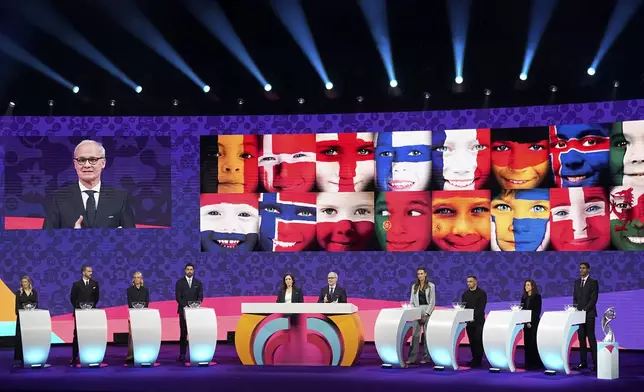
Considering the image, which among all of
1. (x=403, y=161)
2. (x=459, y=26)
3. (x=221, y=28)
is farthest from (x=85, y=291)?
(x=459, y=26)

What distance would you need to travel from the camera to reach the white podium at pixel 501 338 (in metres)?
10.3

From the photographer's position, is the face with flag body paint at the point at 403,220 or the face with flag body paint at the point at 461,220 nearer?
the face with flag body paint at the point at 461,220

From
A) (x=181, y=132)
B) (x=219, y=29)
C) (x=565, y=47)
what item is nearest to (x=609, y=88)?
(x=565, y=47)

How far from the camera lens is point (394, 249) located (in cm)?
1411

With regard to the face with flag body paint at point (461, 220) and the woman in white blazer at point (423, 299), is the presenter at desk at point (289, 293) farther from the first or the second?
the face with flag body paint at point (461, 220)

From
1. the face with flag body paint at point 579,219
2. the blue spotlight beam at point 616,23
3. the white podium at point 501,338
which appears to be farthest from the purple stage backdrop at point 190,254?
the white podium at point 501,338

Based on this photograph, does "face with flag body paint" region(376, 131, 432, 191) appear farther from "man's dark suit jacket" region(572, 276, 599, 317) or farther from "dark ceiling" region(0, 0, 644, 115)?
"man's dark suit jacket" region(572, 276, 599, 317)

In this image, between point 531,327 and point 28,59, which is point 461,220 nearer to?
point 531,327

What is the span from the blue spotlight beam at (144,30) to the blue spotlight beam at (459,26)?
395 cm

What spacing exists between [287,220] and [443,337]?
4.42 meters

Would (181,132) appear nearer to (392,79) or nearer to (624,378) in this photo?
(392,79)

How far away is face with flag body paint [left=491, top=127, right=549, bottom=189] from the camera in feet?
44.6

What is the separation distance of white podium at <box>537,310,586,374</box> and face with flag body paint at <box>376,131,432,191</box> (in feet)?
13.8

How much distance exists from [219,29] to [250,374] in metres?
4.86
